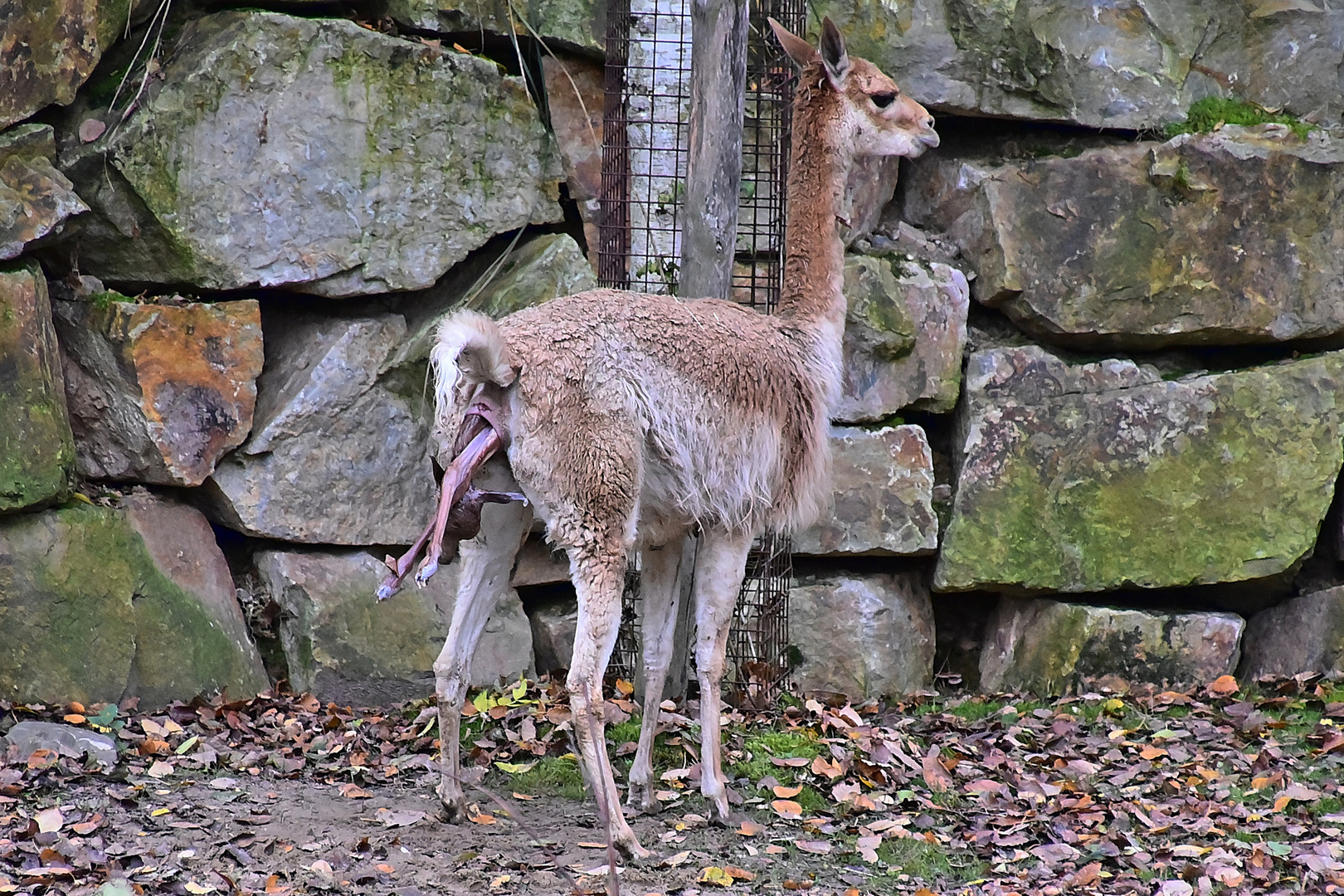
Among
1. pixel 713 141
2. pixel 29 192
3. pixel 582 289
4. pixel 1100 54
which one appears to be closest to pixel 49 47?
pixel 29 192

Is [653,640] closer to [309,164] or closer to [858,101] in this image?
[858,101]

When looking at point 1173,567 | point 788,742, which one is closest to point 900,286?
point 1173,567

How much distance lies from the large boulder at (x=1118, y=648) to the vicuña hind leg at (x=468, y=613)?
11.0 feet

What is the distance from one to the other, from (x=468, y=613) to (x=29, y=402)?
7.94 ft

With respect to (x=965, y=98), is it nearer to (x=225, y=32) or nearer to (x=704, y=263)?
(x=704, y=263)

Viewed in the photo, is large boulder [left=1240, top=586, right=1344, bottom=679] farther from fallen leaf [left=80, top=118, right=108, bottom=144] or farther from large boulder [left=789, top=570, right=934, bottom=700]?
fallen leaf [left=80, top=118, right=108, bottom=144]

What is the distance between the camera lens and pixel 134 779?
16.7 feet

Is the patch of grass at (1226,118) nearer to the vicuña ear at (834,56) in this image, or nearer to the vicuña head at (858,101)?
the vicuña head at (858,101)

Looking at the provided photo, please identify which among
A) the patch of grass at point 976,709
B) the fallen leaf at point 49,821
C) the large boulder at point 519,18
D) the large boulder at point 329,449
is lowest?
the patch of grass at point 976,709

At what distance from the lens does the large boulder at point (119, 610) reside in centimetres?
576

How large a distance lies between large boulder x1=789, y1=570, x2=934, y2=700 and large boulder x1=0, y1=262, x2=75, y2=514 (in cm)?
368

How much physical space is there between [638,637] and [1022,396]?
2.47m

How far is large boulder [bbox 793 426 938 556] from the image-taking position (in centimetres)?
695

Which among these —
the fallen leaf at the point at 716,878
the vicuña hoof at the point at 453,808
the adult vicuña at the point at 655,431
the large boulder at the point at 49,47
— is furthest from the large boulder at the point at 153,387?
the fallen leaf at the point at 716,878
